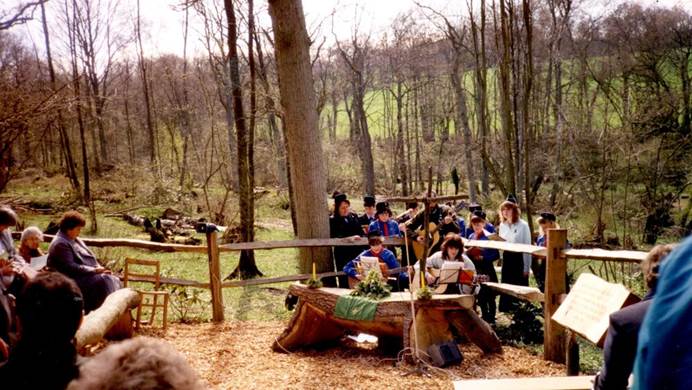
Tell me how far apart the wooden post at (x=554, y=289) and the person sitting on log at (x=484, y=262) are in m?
1.28

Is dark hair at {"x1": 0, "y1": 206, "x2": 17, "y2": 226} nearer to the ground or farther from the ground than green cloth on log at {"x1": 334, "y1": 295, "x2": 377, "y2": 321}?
farther from the ground

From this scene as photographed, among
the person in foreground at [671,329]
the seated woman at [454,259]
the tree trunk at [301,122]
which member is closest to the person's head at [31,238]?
the tree trunk at [301,122]

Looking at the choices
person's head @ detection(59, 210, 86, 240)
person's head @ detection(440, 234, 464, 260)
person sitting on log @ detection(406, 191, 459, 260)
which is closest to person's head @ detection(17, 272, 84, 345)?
person's head @ detection(59, 210, 86, 240)

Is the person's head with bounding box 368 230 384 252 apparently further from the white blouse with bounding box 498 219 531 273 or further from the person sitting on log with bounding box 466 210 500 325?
the white blouse with bounding box 498 219 531 273

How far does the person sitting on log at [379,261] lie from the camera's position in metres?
7.50

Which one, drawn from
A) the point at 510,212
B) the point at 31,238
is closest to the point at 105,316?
the point at 31,238

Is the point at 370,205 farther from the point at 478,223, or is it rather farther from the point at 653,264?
the point at 653,264

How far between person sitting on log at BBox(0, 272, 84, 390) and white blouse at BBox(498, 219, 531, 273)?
22.2 ft

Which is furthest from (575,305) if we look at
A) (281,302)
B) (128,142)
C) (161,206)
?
(128,142)

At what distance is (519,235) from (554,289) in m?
1.83

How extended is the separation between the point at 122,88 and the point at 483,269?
3626 centimetres

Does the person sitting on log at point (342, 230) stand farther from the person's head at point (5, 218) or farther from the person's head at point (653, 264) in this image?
the person's head at point (653, 264)

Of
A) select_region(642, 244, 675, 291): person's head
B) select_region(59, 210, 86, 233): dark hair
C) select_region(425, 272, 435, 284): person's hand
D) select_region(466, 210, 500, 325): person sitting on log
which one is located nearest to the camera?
select_region(642, 244, 675, 291): person's head

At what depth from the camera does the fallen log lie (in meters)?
4.54
